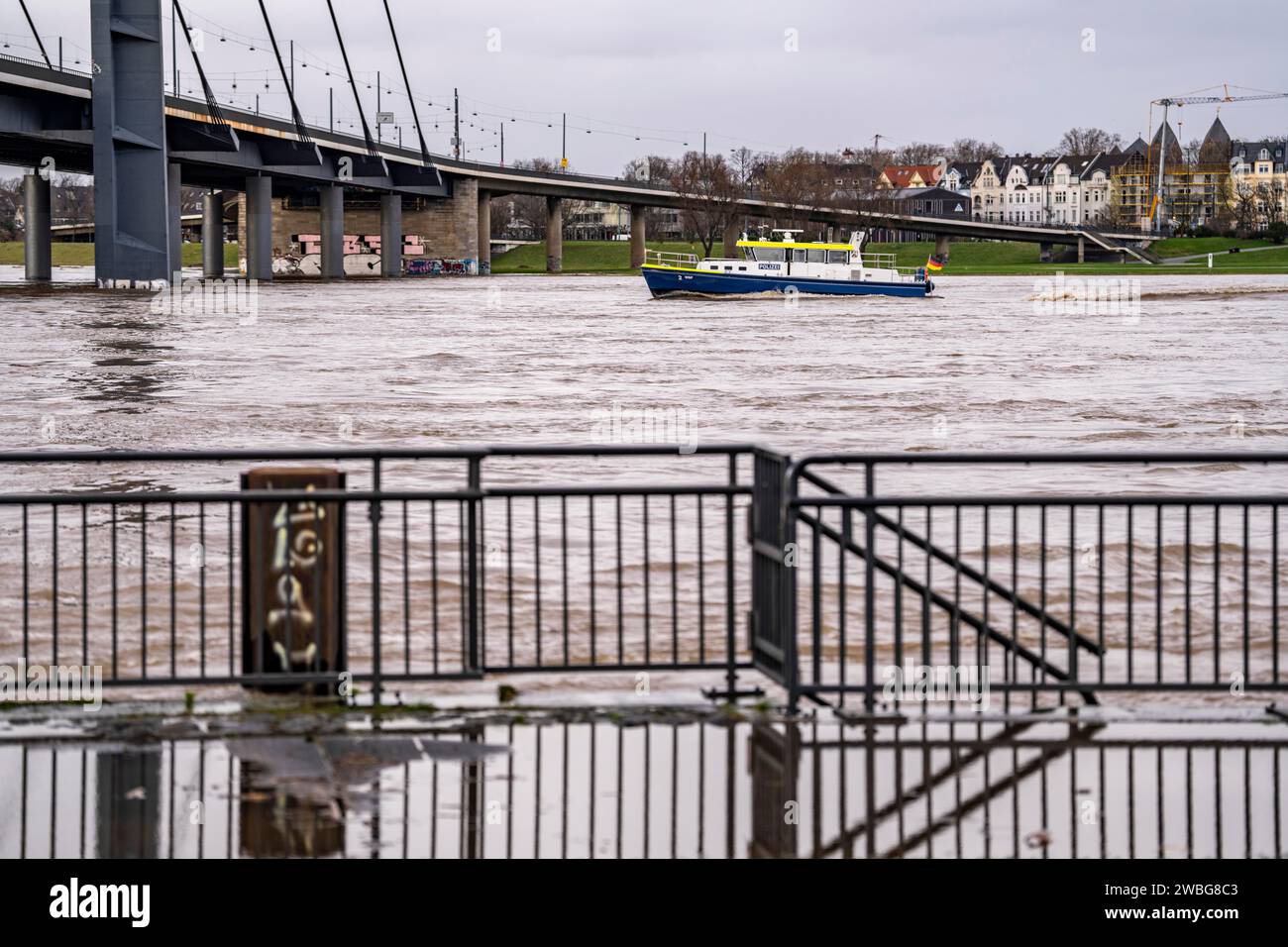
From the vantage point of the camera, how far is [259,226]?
350 feet

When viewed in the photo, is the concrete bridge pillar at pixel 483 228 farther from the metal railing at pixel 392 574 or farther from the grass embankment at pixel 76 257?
the metal railing at pixel 392 574

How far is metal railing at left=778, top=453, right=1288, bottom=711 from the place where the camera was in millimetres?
8141

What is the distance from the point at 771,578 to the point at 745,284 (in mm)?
73514

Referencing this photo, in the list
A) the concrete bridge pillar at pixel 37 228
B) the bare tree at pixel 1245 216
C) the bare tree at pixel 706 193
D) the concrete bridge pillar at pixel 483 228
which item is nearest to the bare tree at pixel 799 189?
the bare tree at pixel 706 193

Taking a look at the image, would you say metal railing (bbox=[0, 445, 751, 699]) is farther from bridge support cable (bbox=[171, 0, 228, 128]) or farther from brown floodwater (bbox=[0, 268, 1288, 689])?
bridge support cable (bbox=[171, 0, 228, 128])

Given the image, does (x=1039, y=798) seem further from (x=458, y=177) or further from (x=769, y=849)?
(x=458, y=177)

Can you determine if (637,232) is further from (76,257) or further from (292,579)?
(292,579)

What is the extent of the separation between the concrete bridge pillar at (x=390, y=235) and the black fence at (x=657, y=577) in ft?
358

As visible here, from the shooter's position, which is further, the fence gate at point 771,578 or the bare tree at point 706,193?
the bare tree at point 706,193

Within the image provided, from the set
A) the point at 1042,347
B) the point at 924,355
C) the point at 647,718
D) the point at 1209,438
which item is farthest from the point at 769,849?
the point at 1042,347

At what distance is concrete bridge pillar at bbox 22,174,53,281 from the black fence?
296ft

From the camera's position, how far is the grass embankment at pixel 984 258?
134375 millimetres

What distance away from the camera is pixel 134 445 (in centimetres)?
2259

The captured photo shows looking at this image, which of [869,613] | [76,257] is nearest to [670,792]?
[869,613]
